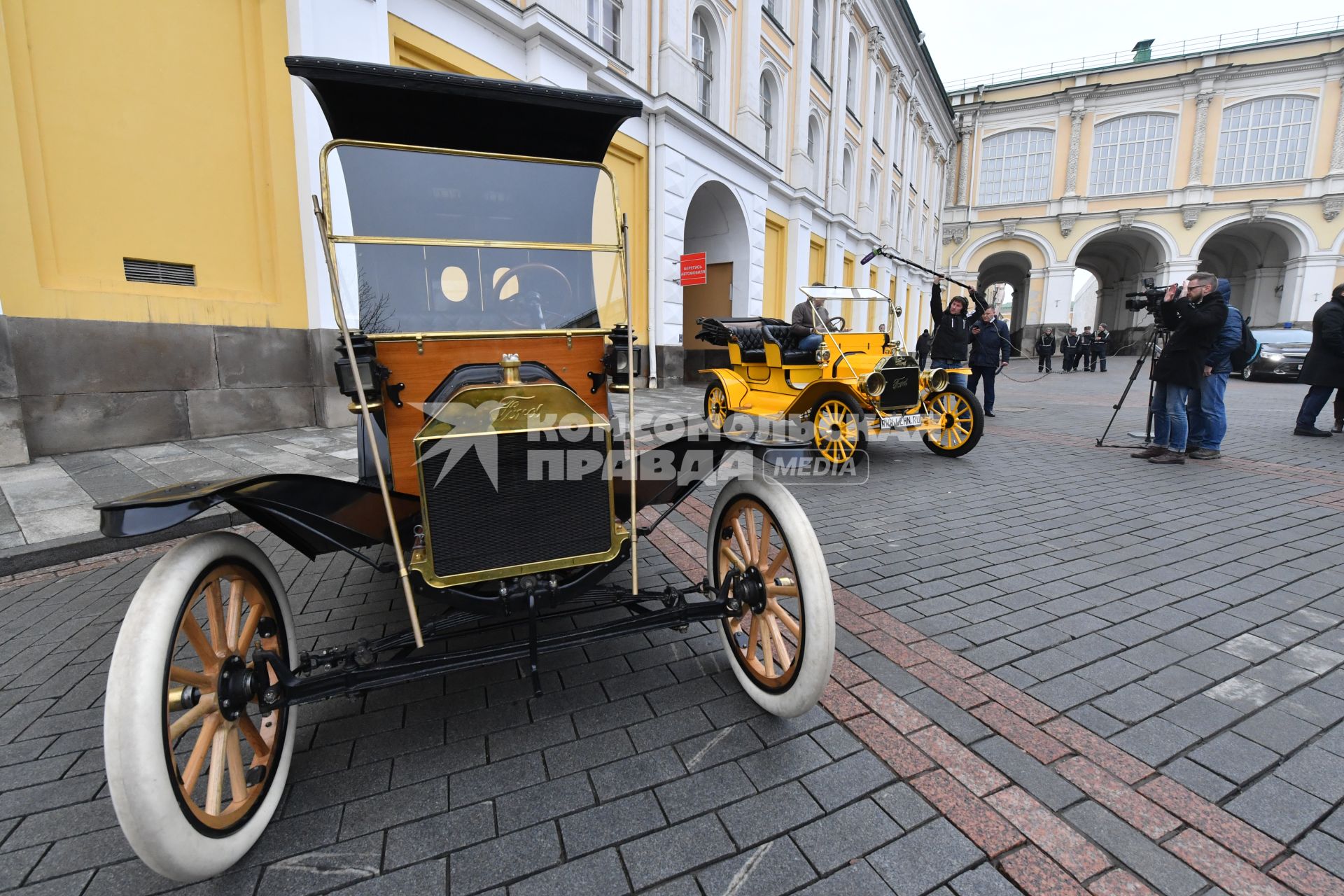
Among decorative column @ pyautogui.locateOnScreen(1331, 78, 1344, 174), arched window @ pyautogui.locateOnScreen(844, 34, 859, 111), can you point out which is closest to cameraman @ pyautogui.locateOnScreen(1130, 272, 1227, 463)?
arched window @ pyautogui.locateOnScreen(844, 34, 859, 111)

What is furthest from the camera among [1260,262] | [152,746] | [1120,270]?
[1120,270]

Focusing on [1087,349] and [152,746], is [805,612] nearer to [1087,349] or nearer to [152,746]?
[152,746]

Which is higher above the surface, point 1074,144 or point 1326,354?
point 1074,144

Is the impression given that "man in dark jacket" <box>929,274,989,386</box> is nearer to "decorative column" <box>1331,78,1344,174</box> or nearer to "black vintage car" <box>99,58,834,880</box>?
"black vintage car" <box>99,58,834,880</box>

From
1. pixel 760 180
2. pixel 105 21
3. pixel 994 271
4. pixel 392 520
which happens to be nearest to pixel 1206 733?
pixel 392 520

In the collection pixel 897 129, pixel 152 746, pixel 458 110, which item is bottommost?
pixel 152 746

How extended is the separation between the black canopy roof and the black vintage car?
0.01 metres

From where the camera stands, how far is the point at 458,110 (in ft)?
8.38

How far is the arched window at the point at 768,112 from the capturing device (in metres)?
16.5

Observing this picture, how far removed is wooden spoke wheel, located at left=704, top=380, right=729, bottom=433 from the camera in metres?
7.67

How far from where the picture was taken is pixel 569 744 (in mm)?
1987

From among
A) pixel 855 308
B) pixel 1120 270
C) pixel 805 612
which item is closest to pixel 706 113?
pixel 855 308

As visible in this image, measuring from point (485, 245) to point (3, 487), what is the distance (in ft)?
15.5

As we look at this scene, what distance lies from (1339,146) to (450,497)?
46.7 m
